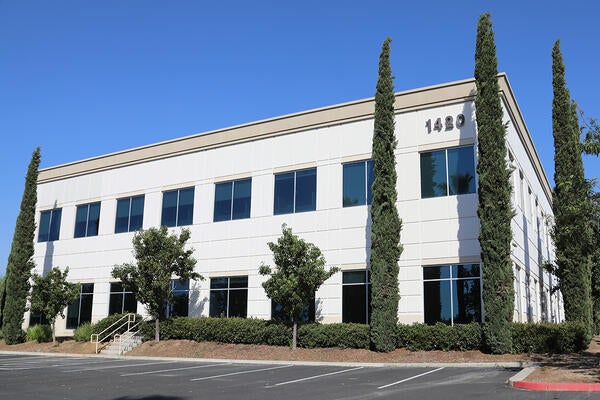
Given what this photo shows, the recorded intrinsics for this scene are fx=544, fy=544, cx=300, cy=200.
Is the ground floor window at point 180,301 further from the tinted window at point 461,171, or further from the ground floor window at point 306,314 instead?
the tinted window at point 461,171

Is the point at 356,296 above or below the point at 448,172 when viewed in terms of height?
below

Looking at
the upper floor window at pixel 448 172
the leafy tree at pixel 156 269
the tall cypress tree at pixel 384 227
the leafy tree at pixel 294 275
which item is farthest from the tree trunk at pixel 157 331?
the upper floor window at pixel 448 172

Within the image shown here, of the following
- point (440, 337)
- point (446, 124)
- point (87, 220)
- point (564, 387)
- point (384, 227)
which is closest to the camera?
point (564, 387)

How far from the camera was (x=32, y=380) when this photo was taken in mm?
15867

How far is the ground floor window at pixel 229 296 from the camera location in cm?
2795

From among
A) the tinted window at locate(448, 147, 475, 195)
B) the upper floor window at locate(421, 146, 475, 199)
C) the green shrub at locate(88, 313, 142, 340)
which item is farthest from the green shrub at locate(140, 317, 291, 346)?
the tinted window at locate(448, 147, 475, 195)

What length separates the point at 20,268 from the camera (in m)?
32.7

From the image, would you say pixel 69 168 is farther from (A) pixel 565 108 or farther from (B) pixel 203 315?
(A) pixel 565 108

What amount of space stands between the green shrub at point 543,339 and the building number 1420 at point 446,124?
895cm

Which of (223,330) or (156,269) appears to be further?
(156,269)

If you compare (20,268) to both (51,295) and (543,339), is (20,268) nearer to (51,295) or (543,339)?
(51,295)

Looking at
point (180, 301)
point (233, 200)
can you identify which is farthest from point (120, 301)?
point (233, 200)

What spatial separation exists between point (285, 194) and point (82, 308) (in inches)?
617

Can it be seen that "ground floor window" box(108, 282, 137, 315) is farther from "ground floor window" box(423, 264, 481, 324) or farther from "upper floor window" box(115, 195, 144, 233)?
"ground floor window" box(423, 264, 481, 324)
